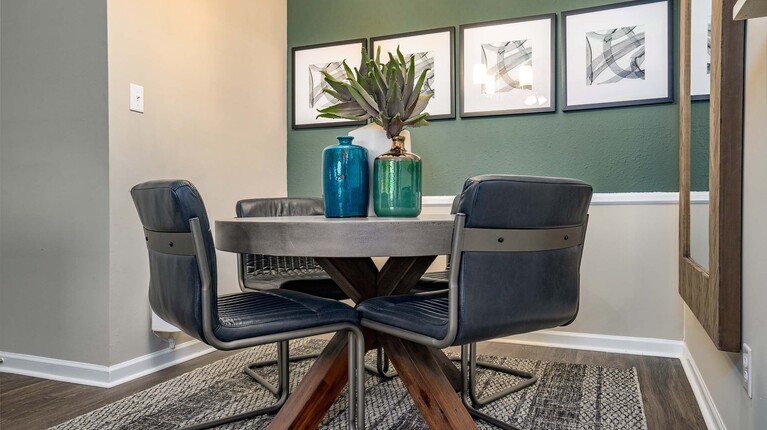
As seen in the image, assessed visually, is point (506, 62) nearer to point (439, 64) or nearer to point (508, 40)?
point (508, 40)

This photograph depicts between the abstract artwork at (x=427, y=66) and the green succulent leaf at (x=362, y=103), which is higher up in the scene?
the abstract artwork at (x=427, y=66)

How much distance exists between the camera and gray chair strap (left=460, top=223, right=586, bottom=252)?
1240mm

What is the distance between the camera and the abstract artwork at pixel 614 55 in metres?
2.71

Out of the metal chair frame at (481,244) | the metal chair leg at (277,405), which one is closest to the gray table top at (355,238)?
the metal chair frame at (481,244)

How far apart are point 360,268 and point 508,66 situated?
67.3 inches

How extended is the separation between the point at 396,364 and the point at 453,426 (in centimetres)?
25

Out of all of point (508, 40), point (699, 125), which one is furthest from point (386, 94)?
point (508, 40)

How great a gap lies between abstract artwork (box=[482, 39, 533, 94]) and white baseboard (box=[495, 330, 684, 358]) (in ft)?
4.43

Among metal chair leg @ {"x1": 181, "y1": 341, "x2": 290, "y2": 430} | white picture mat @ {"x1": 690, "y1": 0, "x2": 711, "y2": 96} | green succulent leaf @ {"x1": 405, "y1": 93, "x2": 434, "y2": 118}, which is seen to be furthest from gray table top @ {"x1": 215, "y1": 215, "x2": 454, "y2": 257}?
white picture mat @ {"x1": 690, "y1": 0, "x2": 711, "y2": 96}

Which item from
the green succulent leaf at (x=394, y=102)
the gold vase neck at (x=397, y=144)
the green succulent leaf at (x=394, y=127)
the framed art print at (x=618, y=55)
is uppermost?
the framed art print at (x=618, y=55)

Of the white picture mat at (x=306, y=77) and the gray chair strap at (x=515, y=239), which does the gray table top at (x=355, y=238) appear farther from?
the white picture mat at (x=306, y=77)

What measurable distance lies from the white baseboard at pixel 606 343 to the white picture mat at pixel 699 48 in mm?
1238

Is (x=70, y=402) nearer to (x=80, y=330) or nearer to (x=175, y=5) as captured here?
(x=80, y=330)

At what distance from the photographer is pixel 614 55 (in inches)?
108
